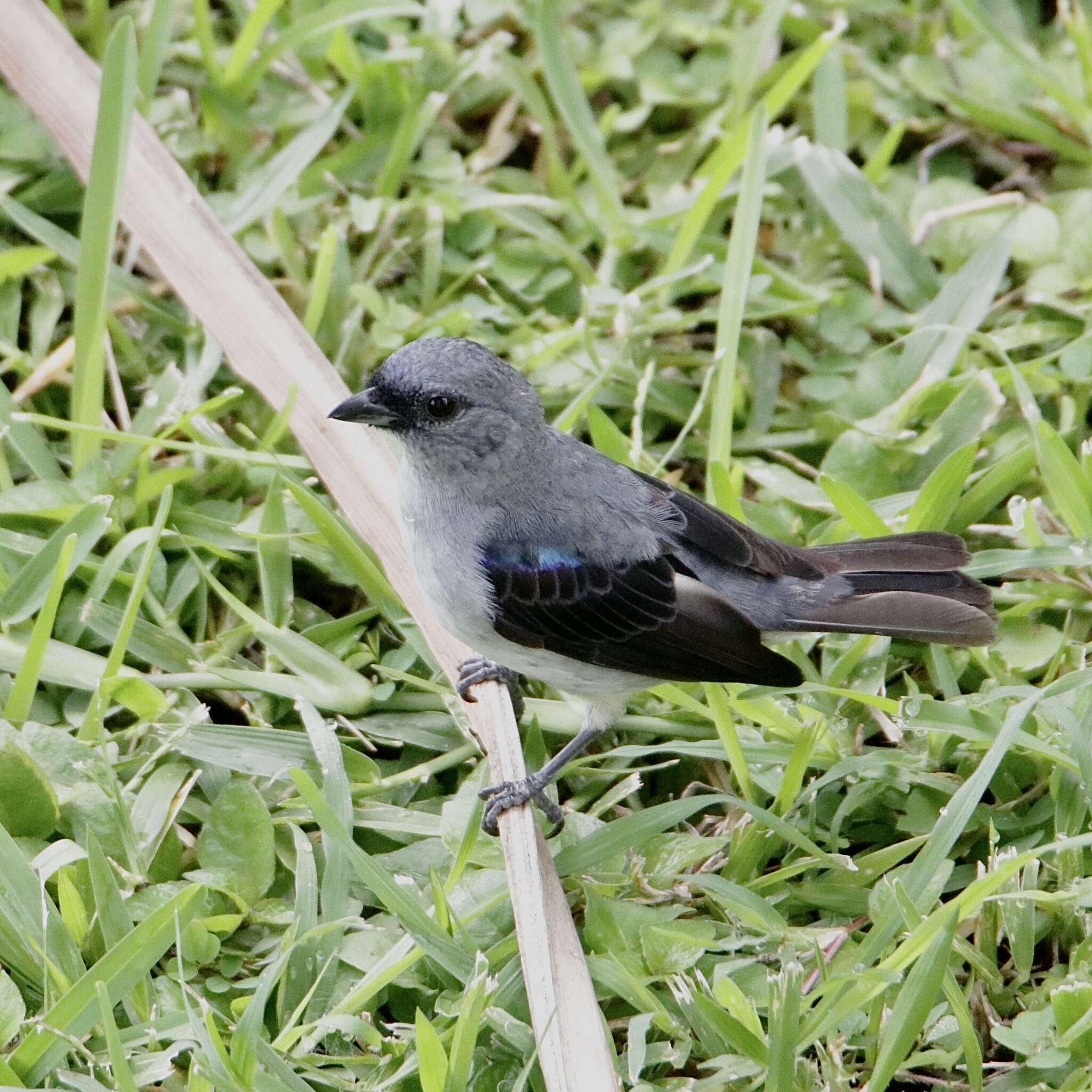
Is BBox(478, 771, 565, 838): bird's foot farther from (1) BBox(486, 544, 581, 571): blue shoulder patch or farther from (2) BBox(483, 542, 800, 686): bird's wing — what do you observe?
(1) BBox(486, 544, 581, 571): blue shoulder patch

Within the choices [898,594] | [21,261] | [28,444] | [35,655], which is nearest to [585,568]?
[898,594]

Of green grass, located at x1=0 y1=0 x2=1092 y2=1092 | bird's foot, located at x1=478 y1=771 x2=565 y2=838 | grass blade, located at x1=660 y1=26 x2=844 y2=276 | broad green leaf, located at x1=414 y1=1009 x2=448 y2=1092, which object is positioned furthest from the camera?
grass blade, located at x1=660 y1=26 x2=844 y2=276

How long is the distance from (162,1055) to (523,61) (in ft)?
13.4

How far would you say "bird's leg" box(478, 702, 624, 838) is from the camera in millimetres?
3445

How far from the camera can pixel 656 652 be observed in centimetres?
352

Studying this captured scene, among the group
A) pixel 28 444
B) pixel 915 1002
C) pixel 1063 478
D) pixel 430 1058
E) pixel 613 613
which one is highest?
pixel 28 444

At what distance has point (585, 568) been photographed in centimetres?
364

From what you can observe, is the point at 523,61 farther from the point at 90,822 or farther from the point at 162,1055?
the point at 162,1055

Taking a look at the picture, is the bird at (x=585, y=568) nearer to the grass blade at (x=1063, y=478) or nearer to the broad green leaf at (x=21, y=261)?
the grass blade at (x=1063, y=478)

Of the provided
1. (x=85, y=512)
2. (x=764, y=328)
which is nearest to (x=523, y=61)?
(x=764, y=328)

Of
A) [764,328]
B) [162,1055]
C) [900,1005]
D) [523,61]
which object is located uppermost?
[523,61]

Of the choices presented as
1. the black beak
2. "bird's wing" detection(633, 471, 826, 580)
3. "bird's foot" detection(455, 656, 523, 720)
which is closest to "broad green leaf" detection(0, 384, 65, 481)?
the black beak

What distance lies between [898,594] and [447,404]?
1281 mm

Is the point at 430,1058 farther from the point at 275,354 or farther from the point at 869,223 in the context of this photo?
the point at 869,223
